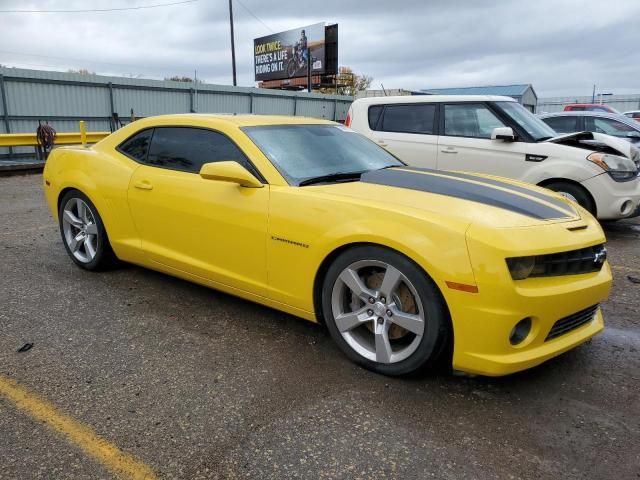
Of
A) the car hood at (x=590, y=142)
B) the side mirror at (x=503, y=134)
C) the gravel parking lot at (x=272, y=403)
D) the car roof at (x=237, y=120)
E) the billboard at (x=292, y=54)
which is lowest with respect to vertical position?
the gravel parking lot at (x=272, y=403)

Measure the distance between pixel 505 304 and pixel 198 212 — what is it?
6.83ft

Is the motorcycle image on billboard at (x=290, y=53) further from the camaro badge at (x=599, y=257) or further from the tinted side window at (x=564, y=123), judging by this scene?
the camaro badge at (x=599, y=257)

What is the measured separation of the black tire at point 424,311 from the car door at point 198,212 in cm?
61

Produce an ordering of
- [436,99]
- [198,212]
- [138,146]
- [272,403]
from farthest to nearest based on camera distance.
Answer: [436,99]
[138,146]
[198,212]
[272,403]

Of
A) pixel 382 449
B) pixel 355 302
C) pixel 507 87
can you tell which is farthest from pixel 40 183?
pixel 507 87

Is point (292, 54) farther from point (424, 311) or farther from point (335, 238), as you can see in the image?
point (424, 311)

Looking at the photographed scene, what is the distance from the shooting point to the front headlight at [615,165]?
20.2 ft

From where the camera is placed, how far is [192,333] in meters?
3.40

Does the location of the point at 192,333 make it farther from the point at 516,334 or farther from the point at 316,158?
the point at 516,334

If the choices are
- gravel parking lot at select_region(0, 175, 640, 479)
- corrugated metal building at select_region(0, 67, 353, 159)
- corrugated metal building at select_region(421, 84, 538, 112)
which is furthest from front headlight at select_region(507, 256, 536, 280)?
corrugated metal building at select_region(421, 84, 538, 112)

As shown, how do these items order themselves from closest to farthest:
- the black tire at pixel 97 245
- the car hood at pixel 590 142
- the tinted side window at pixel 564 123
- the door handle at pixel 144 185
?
the door handle at pixel 144 185 → the black tire at pixel 97 245 → the car hood at pixel 590 142 → the tinted side window at pixel 564 123

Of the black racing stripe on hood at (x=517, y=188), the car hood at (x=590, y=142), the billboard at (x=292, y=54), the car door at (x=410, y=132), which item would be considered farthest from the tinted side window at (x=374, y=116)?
the billboard at (x=292, y=54)

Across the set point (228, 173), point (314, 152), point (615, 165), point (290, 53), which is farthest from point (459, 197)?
point (290, 53)

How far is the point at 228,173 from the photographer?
318 cm
